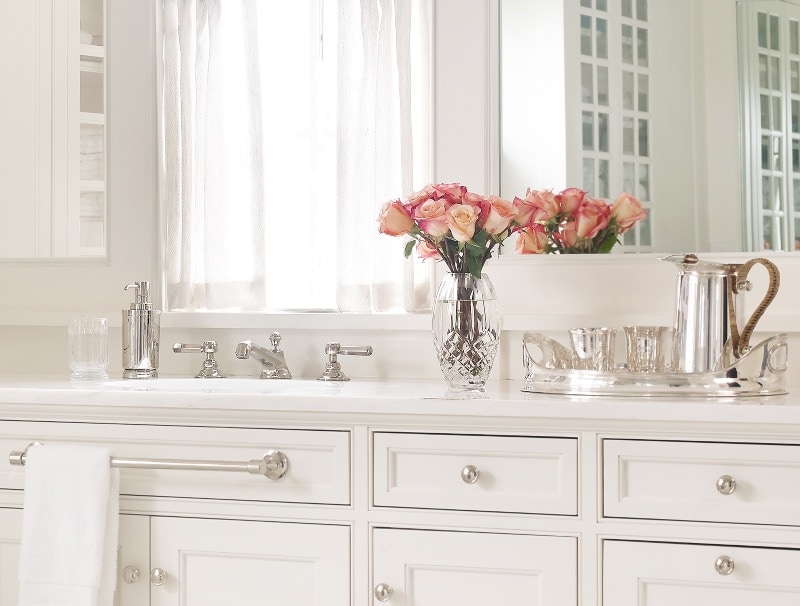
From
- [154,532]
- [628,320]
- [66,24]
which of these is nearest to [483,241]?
[628,320]

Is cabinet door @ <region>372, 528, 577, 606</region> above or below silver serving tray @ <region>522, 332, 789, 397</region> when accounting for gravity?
below

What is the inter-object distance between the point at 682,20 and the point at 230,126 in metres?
0.96

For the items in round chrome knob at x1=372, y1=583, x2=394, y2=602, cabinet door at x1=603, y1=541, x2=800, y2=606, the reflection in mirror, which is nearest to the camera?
cabinet door at x1=603, y1=541, x2=800, y2=606

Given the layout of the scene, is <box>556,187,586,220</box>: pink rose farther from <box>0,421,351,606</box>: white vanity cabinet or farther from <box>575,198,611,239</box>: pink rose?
<box>0,421,351,606</box>: white vanity cabinet

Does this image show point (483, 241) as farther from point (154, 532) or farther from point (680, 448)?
point (154, 532)

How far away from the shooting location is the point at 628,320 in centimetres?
175

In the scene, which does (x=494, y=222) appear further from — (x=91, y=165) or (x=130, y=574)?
(x=91, y=165)

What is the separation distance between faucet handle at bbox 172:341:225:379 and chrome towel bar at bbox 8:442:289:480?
41 centimetres

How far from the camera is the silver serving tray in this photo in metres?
1.44

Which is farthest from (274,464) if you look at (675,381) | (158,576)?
(675,381)

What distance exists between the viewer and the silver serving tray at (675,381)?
1440 mm

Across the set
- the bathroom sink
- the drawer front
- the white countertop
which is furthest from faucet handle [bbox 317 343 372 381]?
the drawer front

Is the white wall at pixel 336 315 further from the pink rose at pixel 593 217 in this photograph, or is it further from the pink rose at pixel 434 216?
the pink rose at pixel 434 216

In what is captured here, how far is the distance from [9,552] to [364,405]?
0.69 meters
